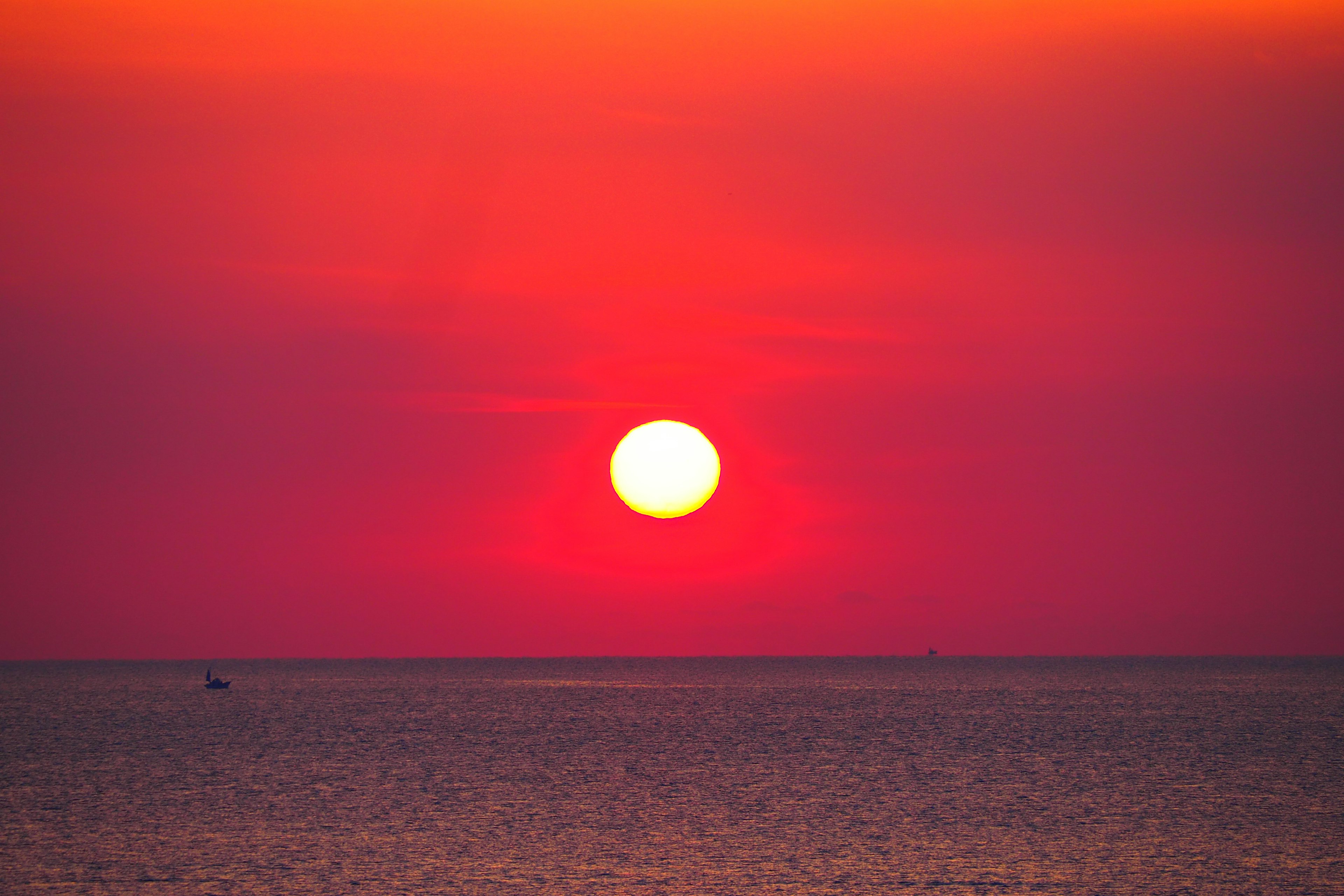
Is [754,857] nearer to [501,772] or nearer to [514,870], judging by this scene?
[514,870]

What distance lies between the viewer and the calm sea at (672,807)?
31.5 metres

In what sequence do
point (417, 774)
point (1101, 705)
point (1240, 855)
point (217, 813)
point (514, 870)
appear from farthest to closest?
1. point (1101, 705)
2. point (417, 774)
3. point (217, 813)
4. point (1240, 855)
5. point (514, 870)

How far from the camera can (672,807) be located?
44531 millimetres

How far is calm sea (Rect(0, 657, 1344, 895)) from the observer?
3147 centimetres

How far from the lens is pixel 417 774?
5700cm

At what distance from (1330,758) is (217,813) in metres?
55.2

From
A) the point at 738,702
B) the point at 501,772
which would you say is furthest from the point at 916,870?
the point at 738,702

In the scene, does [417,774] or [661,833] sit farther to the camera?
[417,774]

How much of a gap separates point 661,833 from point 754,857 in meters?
5.23

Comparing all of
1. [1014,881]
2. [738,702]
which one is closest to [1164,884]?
[1014,881]

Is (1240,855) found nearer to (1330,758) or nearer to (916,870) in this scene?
(916,870)

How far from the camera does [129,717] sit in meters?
111

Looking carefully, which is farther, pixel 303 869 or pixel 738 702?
pixel 738 702

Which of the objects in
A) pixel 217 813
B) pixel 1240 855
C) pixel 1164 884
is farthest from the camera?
pixel 217 813
